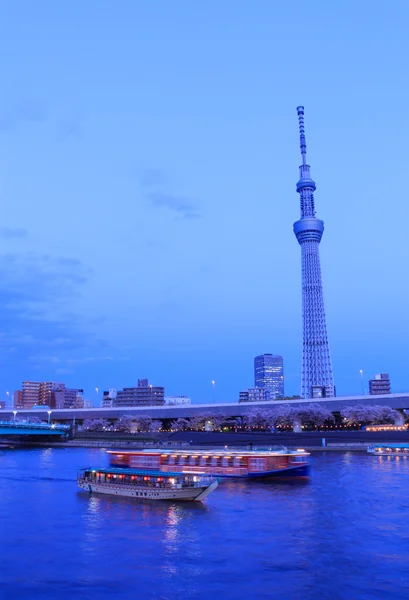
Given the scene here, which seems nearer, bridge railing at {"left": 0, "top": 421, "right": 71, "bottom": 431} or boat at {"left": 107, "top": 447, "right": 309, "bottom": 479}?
boat at {"left": 107, "top": 447, "right": 309, "bottom": 479}

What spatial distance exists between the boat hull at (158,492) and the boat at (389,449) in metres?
46.3

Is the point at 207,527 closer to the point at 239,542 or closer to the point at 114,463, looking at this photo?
the point at 239,542

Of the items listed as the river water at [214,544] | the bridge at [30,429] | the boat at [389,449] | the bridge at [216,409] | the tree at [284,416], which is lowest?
the river water at [214,544]

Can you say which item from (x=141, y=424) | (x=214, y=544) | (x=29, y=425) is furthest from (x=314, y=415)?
(x=214, y=544)

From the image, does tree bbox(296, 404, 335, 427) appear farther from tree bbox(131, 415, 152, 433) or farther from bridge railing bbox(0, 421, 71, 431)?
bridge railing bbox(0, 421, 71, 431)

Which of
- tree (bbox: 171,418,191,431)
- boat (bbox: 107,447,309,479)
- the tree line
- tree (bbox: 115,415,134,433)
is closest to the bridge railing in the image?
tree (bbox: 115,415,134,433)

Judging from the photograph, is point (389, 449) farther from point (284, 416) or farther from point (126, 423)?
point (126, 423)

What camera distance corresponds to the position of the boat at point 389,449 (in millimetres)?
84062

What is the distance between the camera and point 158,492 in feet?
151

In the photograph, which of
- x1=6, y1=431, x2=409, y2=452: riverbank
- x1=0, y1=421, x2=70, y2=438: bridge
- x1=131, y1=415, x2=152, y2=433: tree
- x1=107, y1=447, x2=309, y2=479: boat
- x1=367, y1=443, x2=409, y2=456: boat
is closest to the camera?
x1=107, y1=447, x2=309, y2=479: boat

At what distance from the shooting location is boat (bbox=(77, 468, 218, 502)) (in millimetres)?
45406

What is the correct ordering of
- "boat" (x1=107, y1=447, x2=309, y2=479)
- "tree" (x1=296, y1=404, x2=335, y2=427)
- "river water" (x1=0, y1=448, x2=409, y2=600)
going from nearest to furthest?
1. "river water" (x1=0, y1=448, x2=409, y2=600)
2. "boat" (x1=107, y1=447, x2=309, y2=479)
3. "tree" (x1=296, y1=404, x2=335, y2=427)

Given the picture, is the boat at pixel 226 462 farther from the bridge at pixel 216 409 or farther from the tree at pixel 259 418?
the bridge at pixel 216 409

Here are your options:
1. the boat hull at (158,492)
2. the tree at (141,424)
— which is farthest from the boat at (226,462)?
the tree at (141,424)
